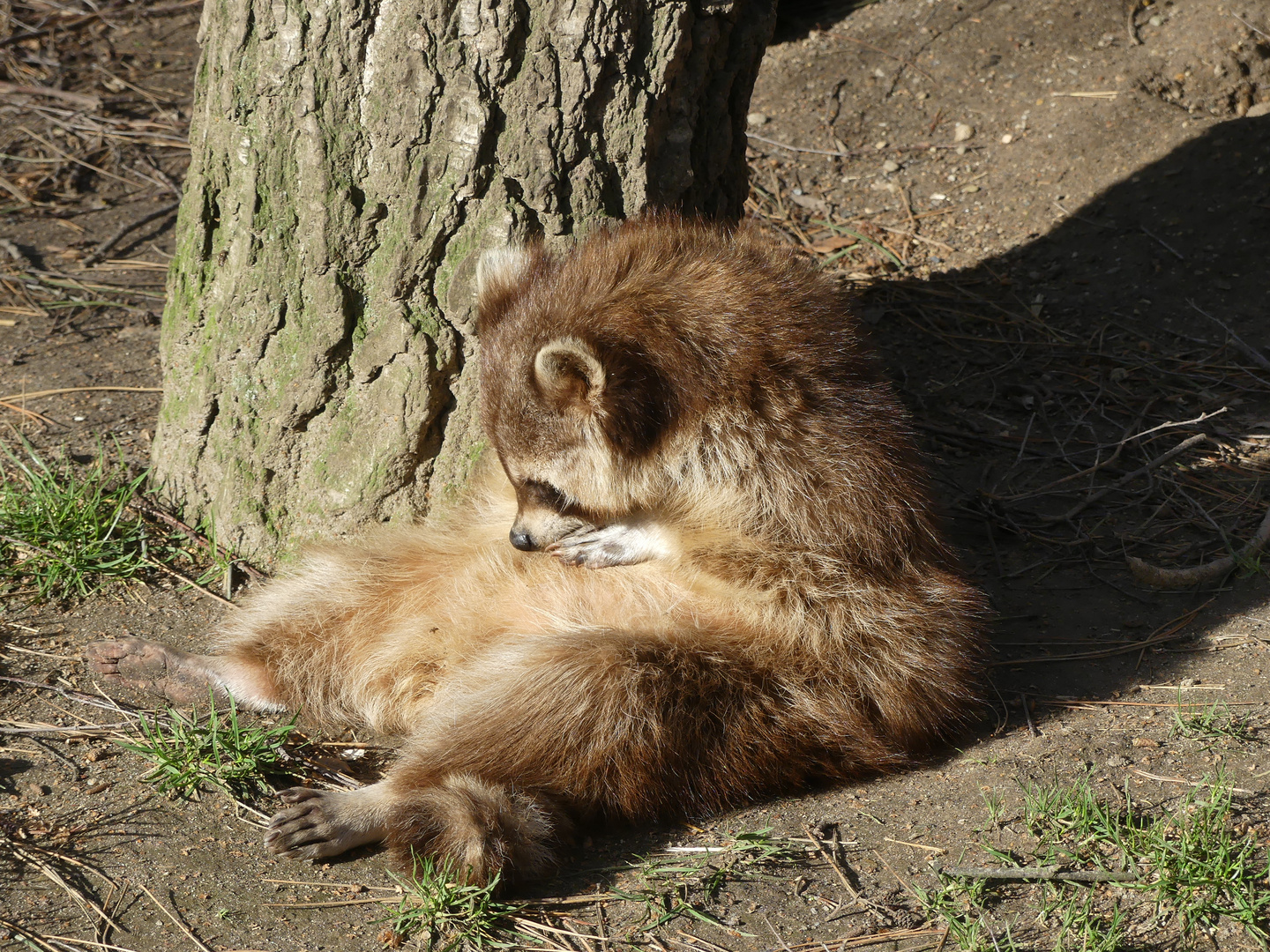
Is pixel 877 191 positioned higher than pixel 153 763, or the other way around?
pixel 877 191

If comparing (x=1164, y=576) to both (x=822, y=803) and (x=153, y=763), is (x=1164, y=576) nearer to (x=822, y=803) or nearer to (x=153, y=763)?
(x=822, y=803)

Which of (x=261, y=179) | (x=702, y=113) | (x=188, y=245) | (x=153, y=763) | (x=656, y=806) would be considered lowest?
(x=153, y=763)

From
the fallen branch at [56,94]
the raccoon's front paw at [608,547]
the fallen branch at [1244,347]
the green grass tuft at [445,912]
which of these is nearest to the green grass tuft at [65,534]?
the raccoon's front paw at [608,547]

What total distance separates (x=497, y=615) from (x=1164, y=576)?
244cm

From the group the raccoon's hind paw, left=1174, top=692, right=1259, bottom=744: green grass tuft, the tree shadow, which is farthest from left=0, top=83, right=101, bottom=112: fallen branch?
left=1174, top=692, right=1259, bottom=744: green grass tuft

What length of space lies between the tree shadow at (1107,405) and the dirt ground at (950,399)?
0.05ft

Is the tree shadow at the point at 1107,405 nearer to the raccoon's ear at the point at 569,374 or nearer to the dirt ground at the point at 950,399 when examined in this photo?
the dirt ground at the point at 950,399

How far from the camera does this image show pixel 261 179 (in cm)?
352

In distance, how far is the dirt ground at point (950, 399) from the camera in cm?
264

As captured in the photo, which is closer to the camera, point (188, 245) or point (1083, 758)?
point (1083, 758)

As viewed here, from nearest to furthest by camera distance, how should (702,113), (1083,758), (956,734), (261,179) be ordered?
(1083,758) → (956,734) → (261,179) → (702,113)

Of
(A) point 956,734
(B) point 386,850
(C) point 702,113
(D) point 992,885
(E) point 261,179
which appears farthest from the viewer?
(C) point 702,113

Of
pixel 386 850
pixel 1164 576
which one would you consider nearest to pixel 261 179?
pixel 386 850

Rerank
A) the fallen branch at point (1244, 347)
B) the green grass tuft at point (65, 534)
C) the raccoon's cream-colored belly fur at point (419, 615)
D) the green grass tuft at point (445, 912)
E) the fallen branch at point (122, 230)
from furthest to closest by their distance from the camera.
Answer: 1. the fallen branch at point (122, 230)
2. the fallen branch at point (1244, 347)
3. the green grass tuft at point (65, 534)
4. the raccoon's cream-colored belly fur at point (419, 615)
5. the green grass tuft at point (445, 912)
